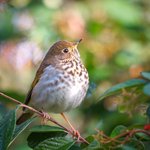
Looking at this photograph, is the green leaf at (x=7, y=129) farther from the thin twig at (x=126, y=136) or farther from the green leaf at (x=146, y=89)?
the green leaf at (x=146, y=89)

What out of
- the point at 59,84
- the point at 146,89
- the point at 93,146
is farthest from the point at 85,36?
the point at 93,146

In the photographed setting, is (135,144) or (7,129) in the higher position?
(7,129)

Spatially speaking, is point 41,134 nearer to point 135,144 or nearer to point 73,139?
point 73,139

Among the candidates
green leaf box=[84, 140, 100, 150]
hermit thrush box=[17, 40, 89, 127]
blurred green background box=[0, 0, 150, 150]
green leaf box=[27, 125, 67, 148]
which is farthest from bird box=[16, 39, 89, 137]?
green leaf box=[84, 140, 100, 150]

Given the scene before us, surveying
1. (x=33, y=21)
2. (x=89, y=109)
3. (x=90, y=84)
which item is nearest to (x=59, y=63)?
(x=90, y=84)

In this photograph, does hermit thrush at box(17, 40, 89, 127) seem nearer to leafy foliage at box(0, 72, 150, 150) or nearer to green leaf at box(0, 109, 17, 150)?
leafy foliage at box(0, 72, 150, 150)

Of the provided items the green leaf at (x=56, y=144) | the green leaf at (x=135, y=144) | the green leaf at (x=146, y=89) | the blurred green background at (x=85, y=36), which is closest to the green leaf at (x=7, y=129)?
the green leaf at (x=56, y=144)
